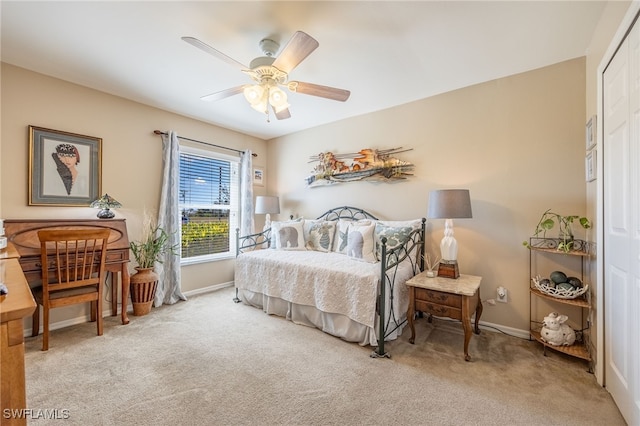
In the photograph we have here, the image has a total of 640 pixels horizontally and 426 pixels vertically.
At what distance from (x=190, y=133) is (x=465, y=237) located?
3.75 m

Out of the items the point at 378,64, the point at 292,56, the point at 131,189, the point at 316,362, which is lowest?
the point at 316,362

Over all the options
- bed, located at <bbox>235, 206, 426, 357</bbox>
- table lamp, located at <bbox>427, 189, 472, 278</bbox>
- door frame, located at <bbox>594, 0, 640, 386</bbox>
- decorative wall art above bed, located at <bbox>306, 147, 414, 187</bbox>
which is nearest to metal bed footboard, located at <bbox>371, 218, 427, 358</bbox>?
bed, located at <bbox>235, 206, 426, 357</bbox>

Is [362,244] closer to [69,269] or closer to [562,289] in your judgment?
[562,289]

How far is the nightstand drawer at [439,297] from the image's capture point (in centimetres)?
217

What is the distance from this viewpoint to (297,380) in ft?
6.14

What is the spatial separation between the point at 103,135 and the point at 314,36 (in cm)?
262

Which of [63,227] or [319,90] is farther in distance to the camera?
[63,227]

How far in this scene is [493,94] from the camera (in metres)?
2.71

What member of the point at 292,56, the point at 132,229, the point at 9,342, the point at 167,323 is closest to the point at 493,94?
the point at 292,56

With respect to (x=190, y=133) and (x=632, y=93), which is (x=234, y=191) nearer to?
(x=190, y=133)

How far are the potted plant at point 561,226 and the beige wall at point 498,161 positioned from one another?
0.19 feet

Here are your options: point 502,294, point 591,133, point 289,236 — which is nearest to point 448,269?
point 502,294

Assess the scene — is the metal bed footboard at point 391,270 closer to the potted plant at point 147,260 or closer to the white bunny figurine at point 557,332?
the white bunny figurine at point 557,332

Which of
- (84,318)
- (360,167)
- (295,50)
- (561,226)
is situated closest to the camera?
(295,50)
